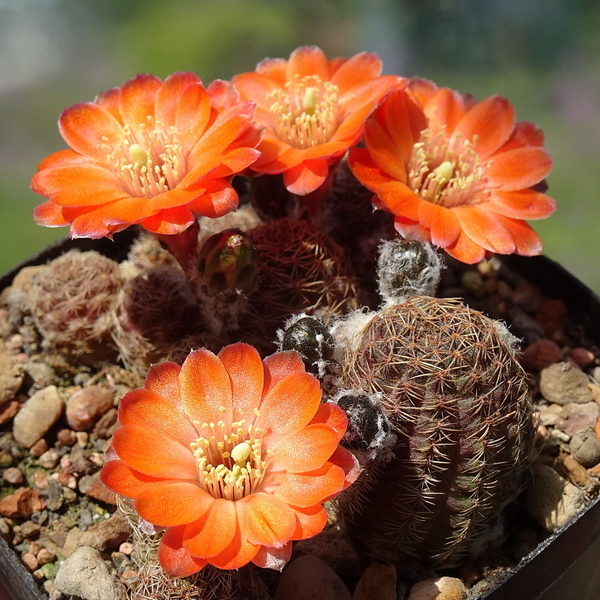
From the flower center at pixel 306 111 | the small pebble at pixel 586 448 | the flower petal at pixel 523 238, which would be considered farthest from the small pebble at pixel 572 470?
the flower center at pixel 306 111

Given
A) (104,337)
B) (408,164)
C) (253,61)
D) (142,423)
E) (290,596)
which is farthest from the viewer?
(253,61)

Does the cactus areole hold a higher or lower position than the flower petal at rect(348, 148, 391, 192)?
lower

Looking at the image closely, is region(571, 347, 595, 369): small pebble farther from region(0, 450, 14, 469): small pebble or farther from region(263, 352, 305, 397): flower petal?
region(0, 450, 14, 469): small pebble

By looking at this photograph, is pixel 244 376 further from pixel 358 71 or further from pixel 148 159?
pixel 358 71

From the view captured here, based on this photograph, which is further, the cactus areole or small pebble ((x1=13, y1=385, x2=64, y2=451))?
small pebble ((x1=13, y1=385, x2=64, y2=451))

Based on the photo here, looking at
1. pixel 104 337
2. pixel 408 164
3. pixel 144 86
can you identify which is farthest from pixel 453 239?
pixel 104 337

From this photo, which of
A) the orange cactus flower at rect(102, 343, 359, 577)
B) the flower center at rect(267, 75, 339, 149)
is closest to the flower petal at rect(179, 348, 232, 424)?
the orange cactus flower at rect(102, 343, 359, 577)

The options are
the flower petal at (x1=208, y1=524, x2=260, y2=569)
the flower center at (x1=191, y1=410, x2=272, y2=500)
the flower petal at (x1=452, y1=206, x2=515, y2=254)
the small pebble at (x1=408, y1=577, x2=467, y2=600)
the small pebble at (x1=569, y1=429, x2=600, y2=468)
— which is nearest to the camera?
the flower petal at (x1=208, y1=524, x2=260, y2=569)

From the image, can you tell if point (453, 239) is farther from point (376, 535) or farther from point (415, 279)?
point (376, 535)
